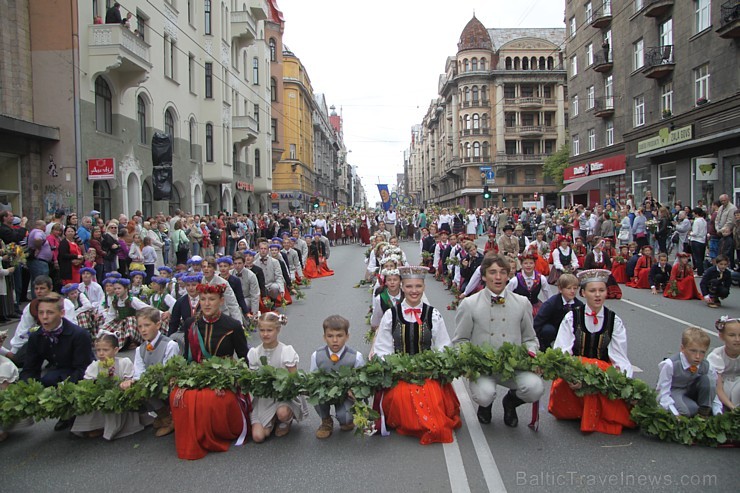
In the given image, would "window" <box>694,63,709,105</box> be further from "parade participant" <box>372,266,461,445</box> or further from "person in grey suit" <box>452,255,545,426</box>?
"parade participant" <box>372,266,461,445</box>

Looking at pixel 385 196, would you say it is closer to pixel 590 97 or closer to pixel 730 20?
pixel 590 97

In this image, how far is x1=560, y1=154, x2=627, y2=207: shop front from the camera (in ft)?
117

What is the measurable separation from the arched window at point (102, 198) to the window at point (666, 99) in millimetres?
25307

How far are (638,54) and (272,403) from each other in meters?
33.3

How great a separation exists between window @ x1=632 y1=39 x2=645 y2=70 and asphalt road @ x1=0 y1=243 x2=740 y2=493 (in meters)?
31.2

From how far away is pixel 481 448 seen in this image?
15.8 feet

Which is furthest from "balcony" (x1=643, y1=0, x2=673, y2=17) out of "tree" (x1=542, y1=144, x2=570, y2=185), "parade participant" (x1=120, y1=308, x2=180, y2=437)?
"tree" (x1=542, y1=144, x2=570, y2=185)

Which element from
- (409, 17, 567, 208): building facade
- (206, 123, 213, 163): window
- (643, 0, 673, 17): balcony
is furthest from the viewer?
(409, 17, 567, 208): building facade

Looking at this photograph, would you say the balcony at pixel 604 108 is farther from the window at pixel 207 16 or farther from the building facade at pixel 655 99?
the window at pixel 207 16

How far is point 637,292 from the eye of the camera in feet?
46.9

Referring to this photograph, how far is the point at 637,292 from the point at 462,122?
6623cm

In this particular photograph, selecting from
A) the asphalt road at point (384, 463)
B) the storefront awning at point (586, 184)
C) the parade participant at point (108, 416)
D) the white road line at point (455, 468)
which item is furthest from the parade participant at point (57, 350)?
the storefront awning at point (586, 184)

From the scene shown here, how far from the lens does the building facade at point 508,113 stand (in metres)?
74.0

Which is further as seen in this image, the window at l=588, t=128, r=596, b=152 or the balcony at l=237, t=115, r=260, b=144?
the window at l=588, t=128, r=596, b=152
